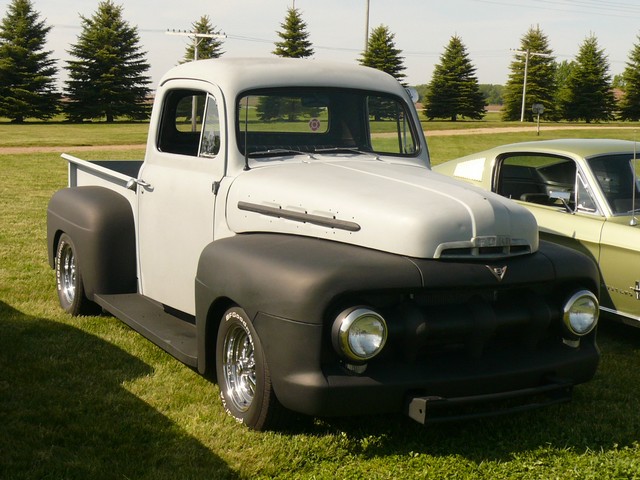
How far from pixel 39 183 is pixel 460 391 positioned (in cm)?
1429

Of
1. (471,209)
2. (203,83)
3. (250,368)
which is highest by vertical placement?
(203,83)

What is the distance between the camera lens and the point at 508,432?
456 cm

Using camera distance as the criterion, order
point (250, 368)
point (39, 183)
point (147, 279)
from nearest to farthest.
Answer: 1. point (250, 368)
2. point (147, 279)
3. point (39, 183)

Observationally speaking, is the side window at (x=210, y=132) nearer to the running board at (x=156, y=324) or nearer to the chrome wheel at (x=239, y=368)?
the running board at (x=156, y=324)

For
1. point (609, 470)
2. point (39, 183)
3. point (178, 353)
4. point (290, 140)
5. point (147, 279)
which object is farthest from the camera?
point (39, 183)

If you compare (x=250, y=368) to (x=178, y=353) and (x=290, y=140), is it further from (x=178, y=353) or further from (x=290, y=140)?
(x=290, y=140)

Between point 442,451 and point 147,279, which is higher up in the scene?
point 147,279

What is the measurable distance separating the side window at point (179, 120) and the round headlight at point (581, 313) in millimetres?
2648

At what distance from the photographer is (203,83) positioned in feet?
17.9

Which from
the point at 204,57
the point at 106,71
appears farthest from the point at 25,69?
the point at 204,57

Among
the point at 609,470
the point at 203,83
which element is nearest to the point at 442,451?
the point at 609,470

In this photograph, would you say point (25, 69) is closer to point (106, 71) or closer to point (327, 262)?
point (106, 71)

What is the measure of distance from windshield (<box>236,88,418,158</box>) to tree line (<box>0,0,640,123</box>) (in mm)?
40633

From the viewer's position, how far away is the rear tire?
254 inches
